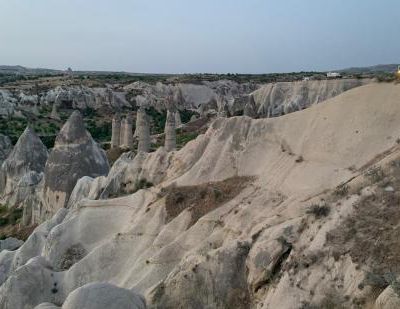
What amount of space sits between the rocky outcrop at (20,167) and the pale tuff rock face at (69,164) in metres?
4.04

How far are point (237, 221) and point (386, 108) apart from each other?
15.6 ft

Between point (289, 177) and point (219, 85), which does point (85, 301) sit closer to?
point (289, 177)

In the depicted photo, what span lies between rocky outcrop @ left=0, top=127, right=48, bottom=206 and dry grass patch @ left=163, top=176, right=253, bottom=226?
15930 millimetres

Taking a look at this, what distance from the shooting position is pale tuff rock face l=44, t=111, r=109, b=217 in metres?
26.0

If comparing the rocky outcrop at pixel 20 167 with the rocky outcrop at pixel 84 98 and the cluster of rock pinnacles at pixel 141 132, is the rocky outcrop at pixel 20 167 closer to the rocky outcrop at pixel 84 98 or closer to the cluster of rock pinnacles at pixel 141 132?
the cluster of rock pinnacles at pixel 141 132

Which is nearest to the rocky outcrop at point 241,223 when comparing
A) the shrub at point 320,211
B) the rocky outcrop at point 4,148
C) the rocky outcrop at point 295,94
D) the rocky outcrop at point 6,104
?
the shrub at point 320,211

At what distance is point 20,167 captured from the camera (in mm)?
31906

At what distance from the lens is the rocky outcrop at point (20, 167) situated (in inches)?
1198

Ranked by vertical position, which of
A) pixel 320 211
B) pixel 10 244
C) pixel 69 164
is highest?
pixel 320 211

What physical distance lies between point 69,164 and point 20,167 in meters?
6.85

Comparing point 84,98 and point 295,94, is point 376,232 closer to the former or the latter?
point 295,94

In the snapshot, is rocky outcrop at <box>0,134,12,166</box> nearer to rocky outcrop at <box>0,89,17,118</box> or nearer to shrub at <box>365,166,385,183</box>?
rocky outcrop at <box>0,89,17,118</box>

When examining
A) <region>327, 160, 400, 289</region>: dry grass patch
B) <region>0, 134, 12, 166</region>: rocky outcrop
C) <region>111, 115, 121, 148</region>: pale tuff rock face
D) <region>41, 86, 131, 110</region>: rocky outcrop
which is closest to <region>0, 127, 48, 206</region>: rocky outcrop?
<region>0, 134, 12, 166</region>: rocky outcrop

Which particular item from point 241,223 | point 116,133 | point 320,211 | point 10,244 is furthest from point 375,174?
point 116,133
